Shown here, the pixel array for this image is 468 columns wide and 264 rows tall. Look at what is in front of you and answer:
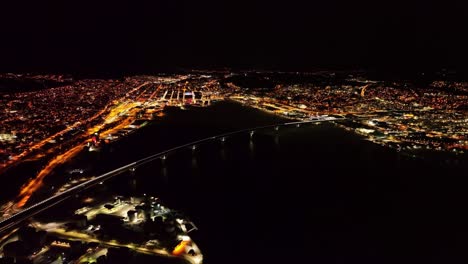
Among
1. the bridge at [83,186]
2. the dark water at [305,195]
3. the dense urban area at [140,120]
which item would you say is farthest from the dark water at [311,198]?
the dense urban area at [140,120]

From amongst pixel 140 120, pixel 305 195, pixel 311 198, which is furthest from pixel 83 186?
pixel 140 120

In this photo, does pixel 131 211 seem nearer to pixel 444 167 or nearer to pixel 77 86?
pixel 444 167

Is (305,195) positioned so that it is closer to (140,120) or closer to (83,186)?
(83,186)

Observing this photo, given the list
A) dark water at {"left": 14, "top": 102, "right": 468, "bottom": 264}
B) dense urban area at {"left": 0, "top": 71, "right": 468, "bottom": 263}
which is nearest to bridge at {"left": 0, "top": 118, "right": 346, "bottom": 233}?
dark water at {"left": 14, "top": 102, "right": 468, "bottom": 264}

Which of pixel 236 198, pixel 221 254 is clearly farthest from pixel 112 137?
pixel 221 254

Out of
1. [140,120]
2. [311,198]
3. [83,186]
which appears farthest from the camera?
[140,120]

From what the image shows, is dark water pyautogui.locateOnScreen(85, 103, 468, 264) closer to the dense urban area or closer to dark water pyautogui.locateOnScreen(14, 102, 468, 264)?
dark water pyautogui.locateOnScreen(14, 102, 468, 264)
